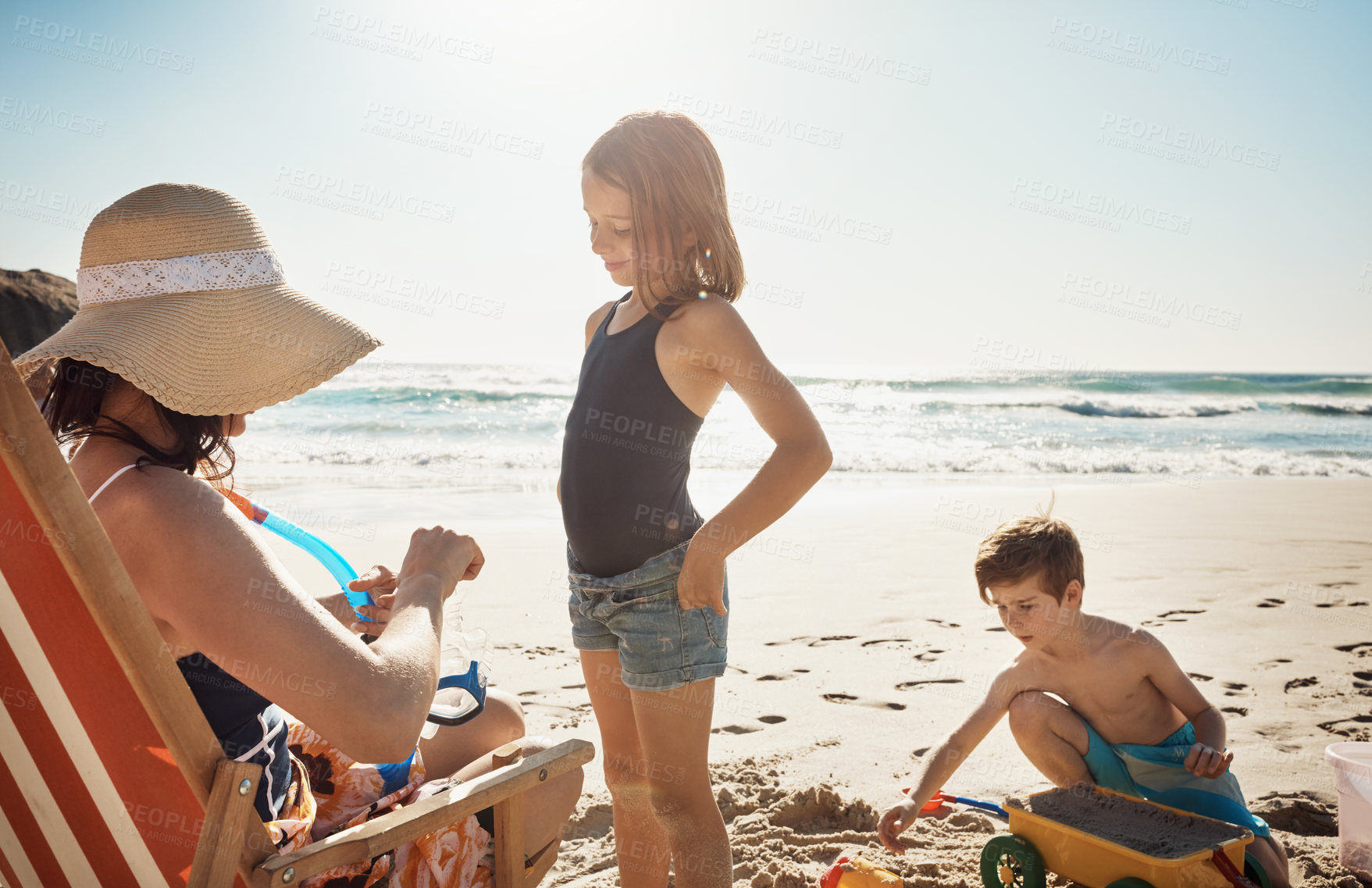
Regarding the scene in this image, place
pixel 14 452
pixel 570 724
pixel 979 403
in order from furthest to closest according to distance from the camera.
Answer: pixel 979 403, pixel 570 724, pixel 14 452

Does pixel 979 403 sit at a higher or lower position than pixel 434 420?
higher

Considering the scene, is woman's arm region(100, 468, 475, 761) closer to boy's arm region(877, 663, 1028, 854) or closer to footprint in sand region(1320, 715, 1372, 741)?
boy's arm region(877, 663, 1028, 854)

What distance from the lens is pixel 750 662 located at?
4.14m

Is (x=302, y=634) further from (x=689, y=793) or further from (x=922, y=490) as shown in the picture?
(x=922, y=490)

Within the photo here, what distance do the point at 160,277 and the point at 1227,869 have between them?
2460 millimetres

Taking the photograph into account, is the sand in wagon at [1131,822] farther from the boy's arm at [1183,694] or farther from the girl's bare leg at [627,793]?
the girl's bare leg at [627,793]

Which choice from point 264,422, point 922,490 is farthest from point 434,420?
point 922,490

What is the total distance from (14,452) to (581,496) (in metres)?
1.21

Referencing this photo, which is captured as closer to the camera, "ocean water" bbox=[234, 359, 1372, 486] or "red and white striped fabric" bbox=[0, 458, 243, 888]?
"red and white striped fabric" bbox=[0, 458, 243, 888]

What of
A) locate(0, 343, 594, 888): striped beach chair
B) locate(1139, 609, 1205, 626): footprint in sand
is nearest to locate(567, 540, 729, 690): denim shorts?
locate(0, 343, 594, 888): striped beach chair

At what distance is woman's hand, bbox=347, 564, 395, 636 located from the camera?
1841 mm

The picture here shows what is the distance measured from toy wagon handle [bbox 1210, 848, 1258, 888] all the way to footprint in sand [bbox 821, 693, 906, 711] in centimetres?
172

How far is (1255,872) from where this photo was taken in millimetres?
1973

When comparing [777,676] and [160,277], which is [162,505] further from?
[777,676]
